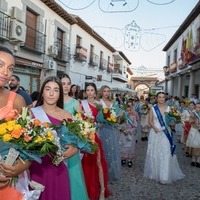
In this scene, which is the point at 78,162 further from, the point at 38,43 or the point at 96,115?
the point at 38,43

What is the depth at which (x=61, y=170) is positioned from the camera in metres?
2.94

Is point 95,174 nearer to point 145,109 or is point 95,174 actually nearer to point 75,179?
point 75,179

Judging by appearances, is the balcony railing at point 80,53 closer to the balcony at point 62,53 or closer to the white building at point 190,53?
the balcony at point 62,53

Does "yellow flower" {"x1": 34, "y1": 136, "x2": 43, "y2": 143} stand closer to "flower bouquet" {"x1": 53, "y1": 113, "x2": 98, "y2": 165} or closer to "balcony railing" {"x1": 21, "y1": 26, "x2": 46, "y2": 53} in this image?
"flower bouquet" {"x1": 53, "y1": 113, "x2": 98, "y2": 165}

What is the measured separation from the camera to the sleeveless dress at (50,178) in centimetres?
284

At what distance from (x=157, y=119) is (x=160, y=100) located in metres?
0.41

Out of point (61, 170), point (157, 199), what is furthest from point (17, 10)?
point (61, 170)

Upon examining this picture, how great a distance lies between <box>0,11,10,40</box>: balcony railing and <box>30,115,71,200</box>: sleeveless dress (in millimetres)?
9675

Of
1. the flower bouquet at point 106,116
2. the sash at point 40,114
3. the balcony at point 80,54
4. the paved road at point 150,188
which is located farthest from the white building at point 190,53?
the sash at point 40,114

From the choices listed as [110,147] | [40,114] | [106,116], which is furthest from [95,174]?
[40,114]

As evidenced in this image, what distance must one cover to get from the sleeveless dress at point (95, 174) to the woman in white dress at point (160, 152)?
5.94 ft

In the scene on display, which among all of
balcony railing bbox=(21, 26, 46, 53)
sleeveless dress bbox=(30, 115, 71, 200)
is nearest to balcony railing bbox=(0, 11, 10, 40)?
balcony railing bbox=(21, 26, 46, 53)

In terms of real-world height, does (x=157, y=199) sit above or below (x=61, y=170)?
below

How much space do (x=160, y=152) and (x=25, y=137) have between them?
463 cm
